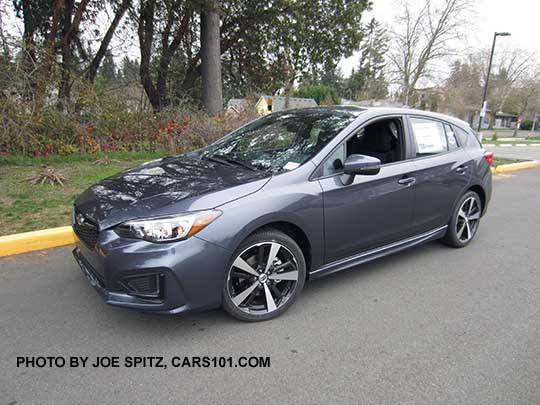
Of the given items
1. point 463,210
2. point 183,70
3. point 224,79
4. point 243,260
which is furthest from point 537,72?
point 243,260

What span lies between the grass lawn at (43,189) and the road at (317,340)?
81 cm

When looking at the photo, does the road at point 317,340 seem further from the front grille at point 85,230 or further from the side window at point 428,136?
the side window at point 428,136

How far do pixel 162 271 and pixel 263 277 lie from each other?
764mm

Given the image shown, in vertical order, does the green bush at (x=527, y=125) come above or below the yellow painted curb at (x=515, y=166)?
below

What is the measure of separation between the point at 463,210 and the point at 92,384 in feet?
13.2

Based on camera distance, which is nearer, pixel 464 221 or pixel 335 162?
pixel 335 162

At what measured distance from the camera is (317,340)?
2555 mm

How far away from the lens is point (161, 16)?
12031 mm

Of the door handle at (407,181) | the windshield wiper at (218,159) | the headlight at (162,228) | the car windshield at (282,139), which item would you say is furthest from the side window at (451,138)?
the headlight at (162,228)

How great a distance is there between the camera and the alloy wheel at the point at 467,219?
13.9 feet

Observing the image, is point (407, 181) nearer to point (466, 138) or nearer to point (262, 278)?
point (466, 138)

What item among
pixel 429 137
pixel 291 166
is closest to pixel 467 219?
pixel 429 137

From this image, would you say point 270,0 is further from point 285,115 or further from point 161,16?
point 285,115

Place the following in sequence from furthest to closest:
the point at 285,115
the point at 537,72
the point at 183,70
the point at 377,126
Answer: the point at 537,72, the point at 183,70, the point at 285,115, the point at 377,126
